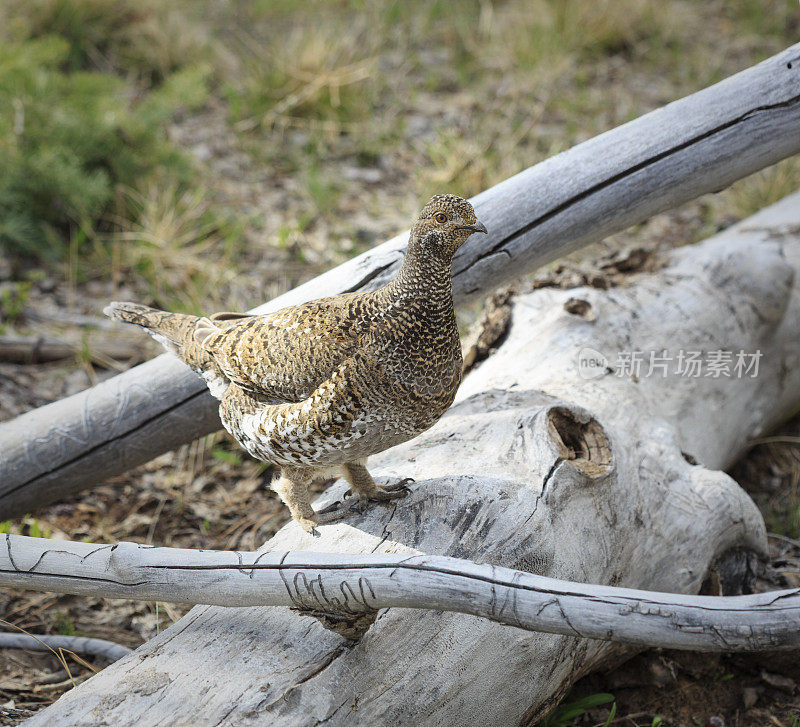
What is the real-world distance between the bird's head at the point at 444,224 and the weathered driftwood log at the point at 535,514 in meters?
0.94

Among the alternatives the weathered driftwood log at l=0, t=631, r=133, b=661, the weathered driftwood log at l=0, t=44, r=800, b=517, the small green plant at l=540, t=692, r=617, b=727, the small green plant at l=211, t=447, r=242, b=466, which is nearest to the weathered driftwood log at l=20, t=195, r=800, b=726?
the small green plant at l=540, t=692, r=617, b=727

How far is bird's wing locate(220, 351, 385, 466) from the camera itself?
7.91ft

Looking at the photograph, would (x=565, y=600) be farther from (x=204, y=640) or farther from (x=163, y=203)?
(x=163, y=203)

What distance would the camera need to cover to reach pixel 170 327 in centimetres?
308

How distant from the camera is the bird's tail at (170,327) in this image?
2953mm

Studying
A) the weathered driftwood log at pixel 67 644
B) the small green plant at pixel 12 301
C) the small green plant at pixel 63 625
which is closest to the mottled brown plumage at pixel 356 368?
the weathered driftwood log at pixel 67 644

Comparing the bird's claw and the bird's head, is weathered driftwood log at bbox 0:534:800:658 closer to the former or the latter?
the bird's claw

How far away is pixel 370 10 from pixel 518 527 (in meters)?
7.21

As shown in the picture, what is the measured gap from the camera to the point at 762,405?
421 centimetres

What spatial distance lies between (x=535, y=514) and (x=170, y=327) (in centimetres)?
171

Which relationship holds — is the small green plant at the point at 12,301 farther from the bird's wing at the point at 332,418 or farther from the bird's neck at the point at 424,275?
the bird's neck at the point at 424,275

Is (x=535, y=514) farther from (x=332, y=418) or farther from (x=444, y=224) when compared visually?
(x=444, y=224)

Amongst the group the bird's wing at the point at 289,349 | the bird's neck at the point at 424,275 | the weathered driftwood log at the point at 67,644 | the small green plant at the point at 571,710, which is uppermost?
the bird's neck at the point at 424,275

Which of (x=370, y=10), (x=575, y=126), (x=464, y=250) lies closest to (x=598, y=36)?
(x=575, y=126)
